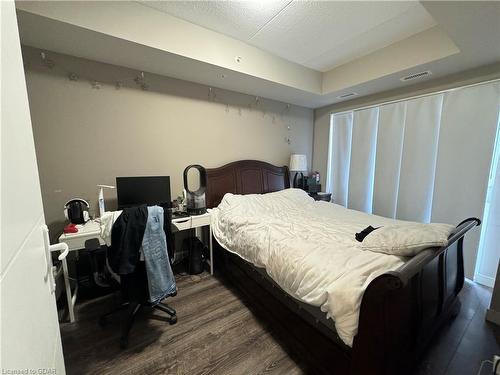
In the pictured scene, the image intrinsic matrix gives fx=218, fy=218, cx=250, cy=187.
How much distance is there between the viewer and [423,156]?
9.20 feet

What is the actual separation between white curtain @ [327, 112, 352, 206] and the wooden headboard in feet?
2.80

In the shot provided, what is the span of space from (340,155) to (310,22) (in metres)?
2.21

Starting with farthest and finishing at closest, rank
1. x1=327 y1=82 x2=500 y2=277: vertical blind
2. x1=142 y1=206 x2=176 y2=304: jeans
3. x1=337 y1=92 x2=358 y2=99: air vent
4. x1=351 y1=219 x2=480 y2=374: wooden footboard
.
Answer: x1=337 y1=92 x2=358 y2=99: air vent → x1=327 y1=82 x2=500 y2=277: vertical blind → x1=142 y1=206 x2=176 y2=304: jeans → x1=351 y1=219 x2=480 y2=374: wooden footboard

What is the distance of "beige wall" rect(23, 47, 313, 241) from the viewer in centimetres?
210

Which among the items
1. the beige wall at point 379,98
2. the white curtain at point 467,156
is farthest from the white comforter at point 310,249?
the beige wall at point 379,98

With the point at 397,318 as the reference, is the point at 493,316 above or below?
below

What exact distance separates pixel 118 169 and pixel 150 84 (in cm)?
106

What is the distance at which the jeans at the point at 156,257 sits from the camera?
1568mm

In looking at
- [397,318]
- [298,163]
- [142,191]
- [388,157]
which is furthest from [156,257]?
[388,157]

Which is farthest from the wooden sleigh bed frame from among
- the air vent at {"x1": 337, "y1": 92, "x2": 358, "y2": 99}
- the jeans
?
the air vent at {"x1": 337, "y1": 92, "x2": 358, "y2": 99}

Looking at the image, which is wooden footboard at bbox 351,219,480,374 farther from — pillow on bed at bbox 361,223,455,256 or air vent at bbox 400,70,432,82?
air vent at bbox 400,70,432,82

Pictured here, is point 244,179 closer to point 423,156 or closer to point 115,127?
point 115,127

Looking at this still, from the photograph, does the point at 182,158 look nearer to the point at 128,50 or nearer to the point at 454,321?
the point at 128,50

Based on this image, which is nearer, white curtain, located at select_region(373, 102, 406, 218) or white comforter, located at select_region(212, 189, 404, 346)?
white comforter, located at select_region(212, 189, 404, 346)
